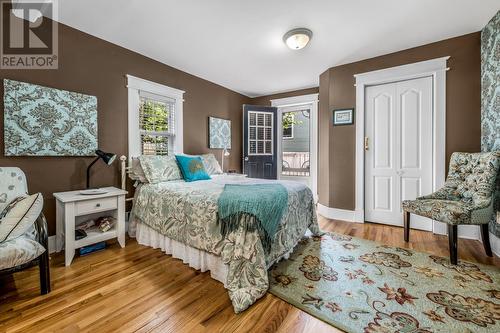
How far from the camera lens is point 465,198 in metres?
2.39

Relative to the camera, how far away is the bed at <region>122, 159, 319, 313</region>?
163 centimetres

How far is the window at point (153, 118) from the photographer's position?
10.1 ft

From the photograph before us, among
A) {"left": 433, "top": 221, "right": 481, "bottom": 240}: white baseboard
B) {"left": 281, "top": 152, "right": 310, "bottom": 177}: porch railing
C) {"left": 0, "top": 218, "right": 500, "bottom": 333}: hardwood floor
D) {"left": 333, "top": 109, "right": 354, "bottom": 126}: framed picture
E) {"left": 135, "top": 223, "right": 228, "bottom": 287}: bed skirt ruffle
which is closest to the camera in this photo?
{"left": 0, "top": 218, "right": 500, "bottom": 333}: hardwood floor

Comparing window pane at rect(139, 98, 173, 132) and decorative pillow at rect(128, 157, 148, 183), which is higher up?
window pane at rect(139, 98, 173, 132)

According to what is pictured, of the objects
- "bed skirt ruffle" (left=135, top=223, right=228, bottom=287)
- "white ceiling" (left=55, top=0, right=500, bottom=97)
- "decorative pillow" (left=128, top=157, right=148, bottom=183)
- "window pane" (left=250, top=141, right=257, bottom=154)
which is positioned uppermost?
"white ceiling" (left=55, top=0, right=500, bottom=97)

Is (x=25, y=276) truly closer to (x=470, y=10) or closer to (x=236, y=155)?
(x=236, y=155)

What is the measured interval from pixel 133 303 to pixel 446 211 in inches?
111

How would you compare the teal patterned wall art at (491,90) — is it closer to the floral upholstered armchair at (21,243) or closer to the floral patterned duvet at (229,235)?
the floral patterned duvet at (229,235)

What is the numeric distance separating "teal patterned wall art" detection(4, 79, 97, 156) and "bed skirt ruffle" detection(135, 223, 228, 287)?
1.17m

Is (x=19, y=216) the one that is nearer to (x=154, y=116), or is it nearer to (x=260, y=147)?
(x=154, y=116)

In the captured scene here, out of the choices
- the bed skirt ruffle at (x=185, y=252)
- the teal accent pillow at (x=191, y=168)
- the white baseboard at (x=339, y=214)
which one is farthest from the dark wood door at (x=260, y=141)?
the bed skirt ruffle at (x=185, y=252)

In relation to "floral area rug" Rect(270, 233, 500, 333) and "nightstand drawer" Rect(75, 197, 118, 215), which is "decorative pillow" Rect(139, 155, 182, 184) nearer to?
"nightstand drawer" Rect(75, 197, 118, 215)

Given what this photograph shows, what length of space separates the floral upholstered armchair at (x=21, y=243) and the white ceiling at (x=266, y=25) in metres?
1.75

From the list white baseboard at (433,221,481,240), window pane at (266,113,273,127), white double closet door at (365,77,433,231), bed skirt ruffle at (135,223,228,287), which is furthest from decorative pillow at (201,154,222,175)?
white baseboard at (433,221,481,240)
